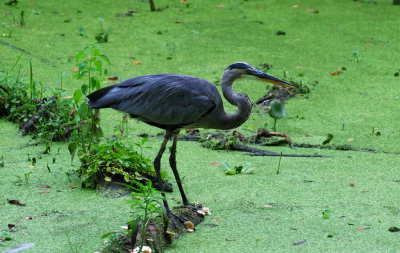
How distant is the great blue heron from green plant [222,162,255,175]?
518mm

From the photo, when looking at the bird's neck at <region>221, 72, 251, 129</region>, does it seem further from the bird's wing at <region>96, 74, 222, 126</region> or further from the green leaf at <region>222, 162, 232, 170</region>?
the green leaf at <region>222, 162, 232, 170</region>

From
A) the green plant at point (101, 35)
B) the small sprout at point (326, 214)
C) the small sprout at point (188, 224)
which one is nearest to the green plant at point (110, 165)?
the small sprout at point (188, 224)

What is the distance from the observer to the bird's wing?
10.8 feet

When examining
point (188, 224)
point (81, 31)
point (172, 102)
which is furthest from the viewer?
point (81, 31)

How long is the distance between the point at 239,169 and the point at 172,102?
2.63 feet

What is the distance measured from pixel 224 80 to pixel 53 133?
135 cm

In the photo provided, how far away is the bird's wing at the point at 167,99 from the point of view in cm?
329

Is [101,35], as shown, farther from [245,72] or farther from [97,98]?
[245,72]

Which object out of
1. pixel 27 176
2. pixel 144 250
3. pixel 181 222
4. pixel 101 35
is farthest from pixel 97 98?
pixel 101 35

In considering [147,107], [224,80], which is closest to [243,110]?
[224,80]

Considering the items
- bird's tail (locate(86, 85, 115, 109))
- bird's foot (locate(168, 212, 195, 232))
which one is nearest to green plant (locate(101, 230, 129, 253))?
bird's foot (locate(168, 212, 195, 232))

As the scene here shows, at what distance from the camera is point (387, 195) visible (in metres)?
3.49

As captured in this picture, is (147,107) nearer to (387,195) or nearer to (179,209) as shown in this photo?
(179,209)

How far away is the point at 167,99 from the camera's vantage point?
3307 mm
